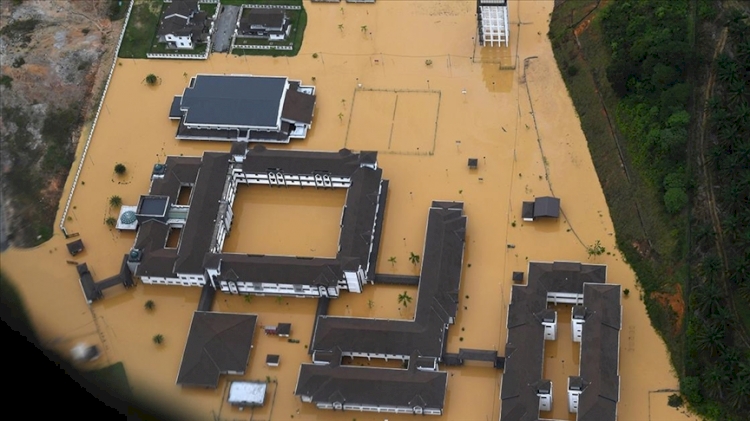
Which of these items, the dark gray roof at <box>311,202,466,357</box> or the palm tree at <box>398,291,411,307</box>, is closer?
the dark gray roof at <box>311,202,466,357</box>

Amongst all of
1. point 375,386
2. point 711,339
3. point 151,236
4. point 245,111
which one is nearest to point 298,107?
point 245,111

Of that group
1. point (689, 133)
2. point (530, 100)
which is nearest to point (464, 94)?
point (530, 100)

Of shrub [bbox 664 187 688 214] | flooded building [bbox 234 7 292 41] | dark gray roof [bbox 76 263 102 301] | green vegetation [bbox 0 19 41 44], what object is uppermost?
flooded building [bbox 234 7 292 41]

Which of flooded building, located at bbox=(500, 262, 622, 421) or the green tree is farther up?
the green tree

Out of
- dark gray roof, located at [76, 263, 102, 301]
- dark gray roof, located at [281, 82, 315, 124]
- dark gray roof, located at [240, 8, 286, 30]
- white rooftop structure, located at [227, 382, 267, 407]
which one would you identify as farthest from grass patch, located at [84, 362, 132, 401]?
dark gray roof, located at [240, 8, 286, 30]

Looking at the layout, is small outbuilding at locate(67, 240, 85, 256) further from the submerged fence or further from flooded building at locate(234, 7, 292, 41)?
flooded building at locate(234, 7, 292, 41)

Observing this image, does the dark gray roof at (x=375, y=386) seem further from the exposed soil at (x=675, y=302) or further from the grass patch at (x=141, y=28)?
the grass patch at (x=141, y=28)

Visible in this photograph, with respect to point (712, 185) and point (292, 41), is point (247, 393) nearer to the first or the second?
point (292, 41)

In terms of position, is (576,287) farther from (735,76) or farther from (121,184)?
(121,184)
